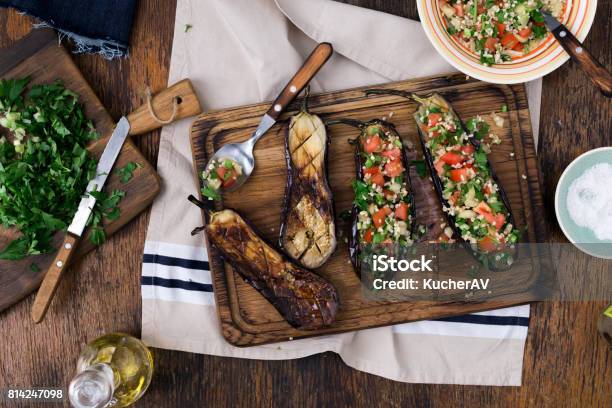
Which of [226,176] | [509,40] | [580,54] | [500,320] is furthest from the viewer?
[500,320]

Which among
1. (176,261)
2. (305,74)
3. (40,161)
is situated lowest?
(176,261)

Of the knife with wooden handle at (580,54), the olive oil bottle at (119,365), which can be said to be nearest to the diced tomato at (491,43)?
the knife with wooden handle at (580,54)

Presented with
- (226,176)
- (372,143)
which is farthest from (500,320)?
(226,176)

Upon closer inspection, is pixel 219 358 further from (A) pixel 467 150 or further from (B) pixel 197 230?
(A) pixel 467 150

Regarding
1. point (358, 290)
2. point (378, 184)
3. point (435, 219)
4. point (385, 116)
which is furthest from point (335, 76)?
point (358, 290)

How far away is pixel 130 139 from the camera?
2609mm

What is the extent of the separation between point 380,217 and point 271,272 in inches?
21.1

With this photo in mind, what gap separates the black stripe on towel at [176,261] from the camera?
8.68 ft

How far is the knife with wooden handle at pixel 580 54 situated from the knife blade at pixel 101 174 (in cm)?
186

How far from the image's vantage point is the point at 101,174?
8.38 ft

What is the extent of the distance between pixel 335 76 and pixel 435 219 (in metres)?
0.79

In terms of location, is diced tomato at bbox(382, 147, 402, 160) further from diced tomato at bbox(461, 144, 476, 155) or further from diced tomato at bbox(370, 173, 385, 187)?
diced tomato at bbox(461, 144, 476, 155)

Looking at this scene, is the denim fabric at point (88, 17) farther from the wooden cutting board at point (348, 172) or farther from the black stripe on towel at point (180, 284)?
the black stripe on towel at point (180, 284)

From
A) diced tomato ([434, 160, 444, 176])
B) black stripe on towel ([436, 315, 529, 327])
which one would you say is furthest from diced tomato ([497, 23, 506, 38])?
black stripe on towel ([436, 315, 529, 327])
